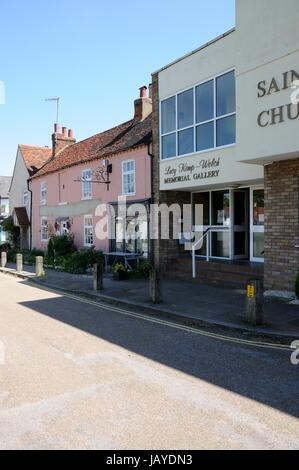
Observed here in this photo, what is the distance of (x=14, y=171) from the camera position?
3158 centimetres

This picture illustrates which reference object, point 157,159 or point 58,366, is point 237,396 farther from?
point 157,159

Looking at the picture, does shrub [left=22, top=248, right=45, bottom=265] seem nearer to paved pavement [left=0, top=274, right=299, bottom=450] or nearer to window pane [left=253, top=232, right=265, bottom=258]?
window pane [left=253, top=232, right=265, bottom=258]

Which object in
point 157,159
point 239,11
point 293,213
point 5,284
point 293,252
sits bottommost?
point 5,284

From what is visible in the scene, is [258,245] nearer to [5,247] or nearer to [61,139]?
[61,139]

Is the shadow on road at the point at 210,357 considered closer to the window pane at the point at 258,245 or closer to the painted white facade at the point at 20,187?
the window pane at the point at 258,245

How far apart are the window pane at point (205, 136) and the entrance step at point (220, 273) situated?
3.57 meters

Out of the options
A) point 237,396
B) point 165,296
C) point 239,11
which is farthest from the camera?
point 165,296

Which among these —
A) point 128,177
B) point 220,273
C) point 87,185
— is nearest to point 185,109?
point 128,177

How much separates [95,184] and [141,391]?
1554 cm

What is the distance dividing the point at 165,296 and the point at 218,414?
6808 millimetres

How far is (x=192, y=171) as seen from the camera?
43.9 ft

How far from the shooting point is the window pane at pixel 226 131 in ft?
38.5

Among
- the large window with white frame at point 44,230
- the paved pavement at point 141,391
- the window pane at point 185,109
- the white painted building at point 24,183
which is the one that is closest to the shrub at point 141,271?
the window pane at point 185,109

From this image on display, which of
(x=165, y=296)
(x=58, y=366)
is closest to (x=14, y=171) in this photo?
(x=165, y=296)
